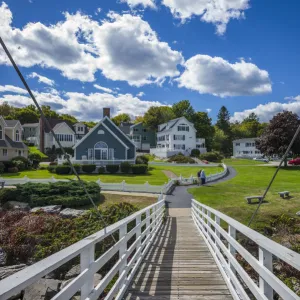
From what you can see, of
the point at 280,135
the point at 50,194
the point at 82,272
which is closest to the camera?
the point at 82,272

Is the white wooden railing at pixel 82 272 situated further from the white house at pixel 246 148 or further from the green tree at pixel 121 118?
the green tree at pixel 121 118

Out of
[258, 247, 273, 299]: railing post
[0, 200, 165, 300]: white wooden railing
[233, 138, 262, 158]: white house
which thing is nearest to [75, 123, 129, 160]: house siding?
[0, 200, 165, 300]: white wooden railing

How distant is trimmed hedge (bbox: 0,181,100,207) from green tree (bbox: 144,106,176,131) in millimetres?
60388

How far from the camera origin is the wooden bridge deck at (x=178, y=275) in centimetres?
445

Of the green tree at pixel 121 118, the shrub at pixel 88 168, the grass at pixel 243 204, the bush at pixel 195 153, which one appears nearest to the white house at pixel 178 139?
the bush at pixel 195 153

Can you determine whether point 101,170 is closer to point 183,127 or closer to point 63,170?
point 63,170

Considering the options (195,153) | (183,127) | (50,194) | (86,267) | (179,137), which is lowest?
(50,194)

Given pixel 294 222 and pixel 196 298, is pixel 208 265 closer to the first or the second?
pixel 196 298

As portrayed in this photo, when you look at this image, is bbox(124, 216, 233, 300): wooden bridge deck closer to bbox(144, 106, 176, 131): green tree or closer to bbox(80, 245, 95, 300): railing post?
bbox(80, 245, 95, 300): railing post

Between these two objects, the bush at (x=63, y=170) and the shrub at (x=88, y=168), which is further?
the shrub at (x=88, y=168)

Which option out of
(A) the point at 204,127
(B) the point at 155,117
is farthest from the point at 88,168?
(A) the point at 204,127

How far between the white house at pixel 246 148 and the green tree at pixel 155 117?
71.2 feet

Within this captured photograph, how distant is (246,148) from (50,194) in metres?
72.6

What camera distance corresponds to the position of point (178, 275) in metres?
5.29
